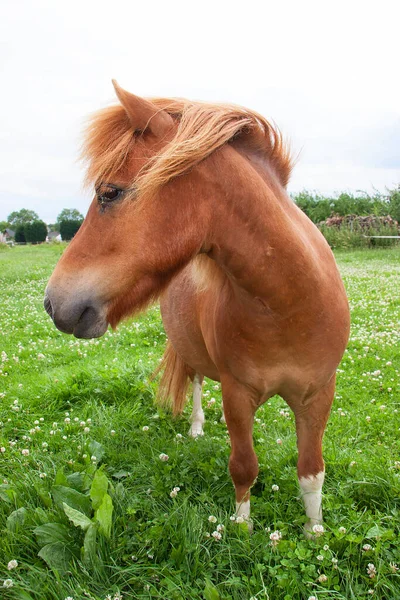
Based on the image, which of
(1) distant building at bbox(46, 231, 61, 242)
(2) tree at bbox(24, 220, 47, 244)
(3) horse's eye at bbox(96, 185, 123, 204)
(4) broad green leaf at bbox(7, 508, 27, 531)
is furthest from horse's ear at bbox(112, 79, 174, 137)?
(2) tree at bbox(24, 220, 47, 244)

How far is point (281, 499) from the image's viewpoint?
3.11 meters

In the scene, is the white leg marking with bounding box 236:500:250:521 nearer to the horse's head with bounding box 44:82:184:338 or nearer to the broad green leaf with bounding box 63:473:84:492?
the broad green leaf with bounding box 63:473:84:492

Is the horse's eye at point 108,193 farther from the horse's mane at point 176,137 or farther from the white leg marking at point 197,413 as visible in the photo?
the white leg marking at point 197,413

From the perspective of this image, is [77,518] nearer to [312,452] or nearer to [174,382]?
[312,452]

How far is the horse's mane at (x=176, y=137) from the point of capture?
196 cm

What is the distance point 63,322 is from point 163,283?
50 centimetres

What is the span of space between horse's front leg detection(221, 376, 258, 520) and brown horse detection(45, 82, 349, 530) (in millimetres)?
13

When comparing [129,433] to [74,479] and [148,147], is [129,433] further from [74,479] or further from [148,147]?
[148,147]

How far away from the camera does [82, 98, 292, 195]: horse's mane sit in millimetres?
1961

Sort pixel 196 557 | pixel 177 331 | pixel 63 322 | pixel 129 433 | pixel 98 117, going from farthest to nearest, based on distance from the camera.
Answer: pixel 129 433 → pixel 177 331 → pixel 196 557 → pixel 98 117 → pixel 63 322

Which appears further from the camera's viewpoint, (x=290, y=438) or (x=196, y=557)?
(x=290, y=438)

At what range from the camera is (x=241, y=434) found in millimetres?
2803

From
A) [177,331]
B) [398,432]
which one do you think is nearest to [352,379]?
[398,432]

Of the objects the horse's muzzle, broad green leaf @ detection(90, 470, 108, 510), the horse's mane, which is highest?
the horse's mane
